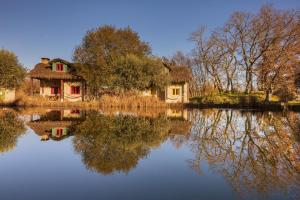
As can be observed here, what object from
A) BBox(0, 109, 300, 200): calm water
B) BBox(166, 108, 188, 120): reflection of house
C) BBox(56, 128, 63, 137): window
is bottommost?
BBox(0, 109, 300, 200): calm water

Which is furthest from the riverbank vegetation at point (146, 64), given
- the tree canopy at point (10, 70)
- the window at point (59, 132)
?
the window at point (59, 132)

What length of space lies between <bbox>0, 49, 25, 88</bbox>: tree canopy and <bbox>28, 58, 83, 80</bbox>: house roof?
174cm

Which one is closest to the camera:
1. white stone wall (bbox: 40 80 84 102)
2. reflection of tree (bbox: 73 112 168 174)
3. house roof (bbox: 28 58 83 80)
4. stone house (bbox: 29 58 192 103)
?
reflection of tree (bbox: 73 112 168 174)

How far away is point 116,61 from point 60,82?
9.64 meters

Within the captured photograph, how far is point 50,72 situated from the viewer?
3075 cm

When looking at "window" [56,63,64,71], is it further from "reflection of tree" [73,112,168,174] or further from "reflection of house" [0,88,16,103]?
"reflection of tree" [73,112,168,174]

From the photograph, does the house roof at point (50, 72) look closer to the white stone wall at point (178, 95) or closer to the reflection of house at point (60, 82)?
the reflection of house at point (60, 82)

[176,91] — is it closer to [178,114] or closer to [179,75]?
[179,75]

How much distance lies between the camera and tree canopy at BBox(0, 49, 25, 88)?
26281mm

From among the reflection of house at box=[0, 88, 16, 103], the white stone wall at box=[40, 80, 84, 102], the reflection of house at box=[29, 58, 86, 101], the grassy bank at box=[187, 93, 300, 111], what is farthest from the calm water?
the white stone wall at box=[40, 80, 84, 102]

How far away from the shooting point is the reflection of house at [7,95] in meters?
25.6

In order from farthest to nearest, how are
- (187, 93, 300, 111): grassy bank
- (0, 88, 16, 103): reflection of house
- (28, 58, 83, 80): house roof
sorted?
(28, 58, 83, 80): house roof → (0, 88, 16, 103): reflection of house → (187, 93, 300, 111): grassy bank

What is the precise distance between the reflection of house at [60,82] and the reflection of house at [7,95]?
413 centimetres

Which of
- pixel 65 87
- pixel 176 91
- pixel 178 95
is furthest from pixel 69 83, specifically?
pixel 178 95
